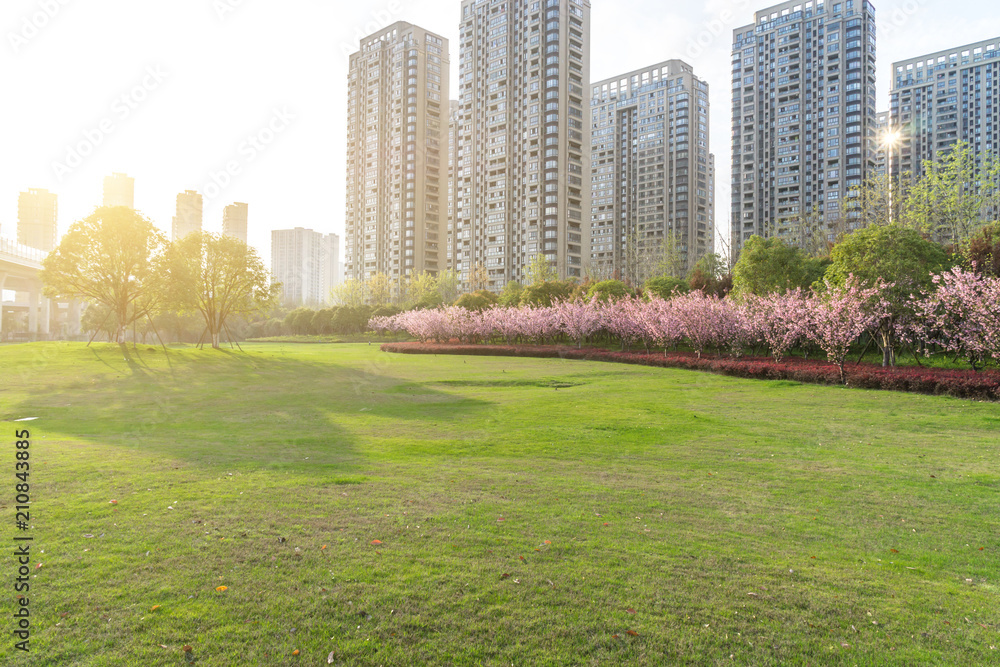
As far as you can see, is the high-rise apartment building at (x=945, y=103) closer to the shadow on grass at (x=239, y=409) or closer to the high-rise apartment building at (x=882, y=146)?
the high-rise apartment building at (x=882, y=146)

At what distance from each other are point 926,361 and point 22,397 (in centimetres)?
3076

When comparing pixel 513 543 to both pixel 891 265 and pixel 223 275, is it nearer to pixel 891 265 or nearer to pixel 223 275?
pixel 891 265

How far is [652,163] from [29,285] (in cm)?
12159

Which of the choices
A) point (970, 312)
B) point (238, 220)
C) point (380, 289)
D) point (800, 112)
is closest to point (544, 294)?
point (970, 312)

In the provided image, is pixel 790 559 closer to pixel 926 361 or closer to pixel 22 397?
pixel 22 397

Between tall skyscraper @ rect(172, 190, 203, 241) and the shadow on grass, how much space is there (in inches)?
2008

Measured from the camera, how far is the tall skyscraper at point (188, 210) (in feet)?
230

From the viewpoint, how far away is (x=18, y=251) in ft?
189

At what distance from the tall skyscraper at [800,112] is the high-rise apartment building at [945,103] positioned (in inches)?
434

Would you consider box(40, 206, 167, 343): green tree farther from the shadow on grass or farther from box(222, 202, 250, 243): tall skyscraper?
box(222, 202, 250, 243): tall skyscraper

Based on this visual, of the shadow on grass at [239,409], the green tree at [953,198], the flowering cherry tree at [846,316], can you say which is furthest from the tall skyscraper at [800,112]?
the shadow on grass at [239,409]

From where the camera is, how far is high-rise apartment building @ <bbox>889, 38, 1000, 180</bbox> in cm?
10531

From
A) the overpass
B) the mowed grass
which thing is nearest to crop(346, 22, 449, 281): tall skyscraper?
the overpass

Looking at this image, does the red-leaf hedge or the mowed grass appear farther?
the red-leaf hedge
